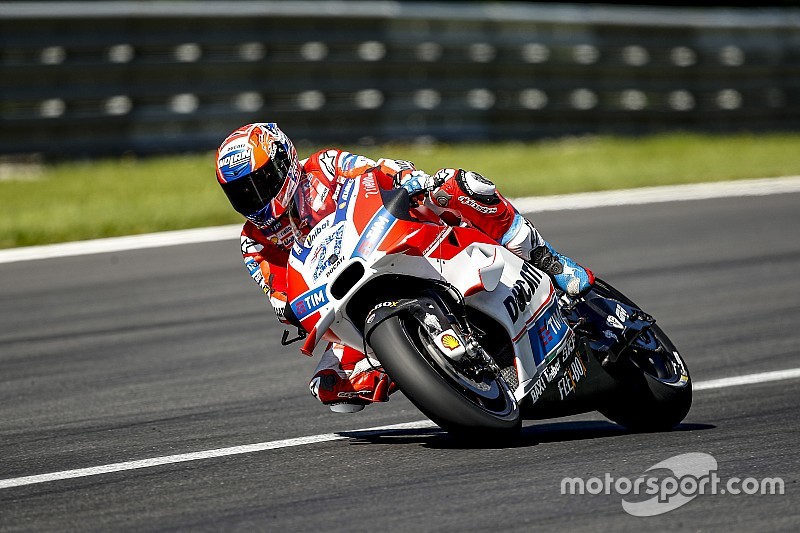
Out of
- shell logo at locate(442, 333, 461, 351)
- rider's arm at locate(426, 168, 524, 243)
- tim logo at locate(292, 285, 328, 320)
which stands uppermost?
rider's arm at locate(426, 168, 524, 243)

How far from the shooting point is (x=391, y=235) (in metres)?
4.92

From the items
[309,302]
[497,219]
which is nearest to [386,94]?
[497,219]

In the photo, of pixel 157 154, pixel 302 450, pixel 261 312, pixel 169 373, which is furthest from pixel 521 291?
pixel 157 154

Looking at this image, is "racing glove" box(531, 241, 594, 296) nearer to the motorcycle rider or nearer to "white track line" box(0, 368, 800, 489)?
the motorcycle rider

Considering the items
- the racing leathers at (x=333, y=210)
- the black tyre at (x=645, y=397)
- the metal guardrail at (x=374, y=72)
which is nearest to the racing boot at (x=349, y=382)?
the racing leathers at (x=333, y=210)

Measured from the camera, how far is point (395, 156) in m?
16.9

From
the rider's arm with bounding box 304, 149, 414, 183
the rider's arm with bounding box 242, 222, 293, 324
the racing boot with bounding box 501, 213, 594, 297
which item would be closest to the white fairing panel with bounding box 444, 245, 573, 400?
the racing boot with bounding box 501, 213, 594, 297

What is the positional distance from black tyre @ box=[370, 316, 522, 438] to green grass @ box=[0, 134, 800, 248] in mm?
8128

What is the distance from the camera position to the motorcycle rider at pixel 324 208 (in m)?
5.18

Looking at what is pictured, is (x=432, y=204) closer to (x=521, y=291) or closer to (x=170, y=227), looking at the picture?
(x=521, y=291)

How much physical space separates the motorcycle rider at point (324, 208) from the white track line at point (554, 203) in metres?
6.52

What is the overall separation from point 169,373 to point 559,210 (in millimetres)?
6802

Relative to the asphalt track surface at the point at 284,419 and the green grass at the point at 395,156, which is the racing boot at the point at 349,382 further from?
the green grass at the point at 395,156

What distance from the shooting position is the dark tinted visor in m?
5.16
